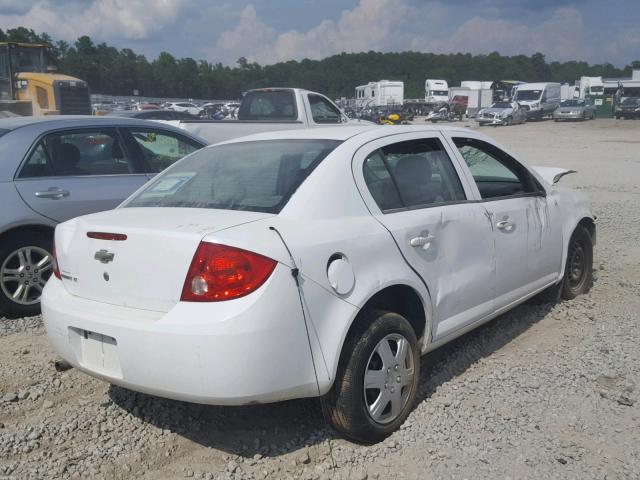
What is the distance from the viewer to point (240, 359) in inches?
117

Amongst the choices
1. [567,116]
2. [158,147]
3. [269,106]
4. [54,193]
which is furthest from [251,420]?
[567,116]

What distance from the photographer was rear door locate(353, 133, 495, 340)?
12.4ft

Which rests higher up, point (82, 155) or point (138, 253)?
point (82, 155)

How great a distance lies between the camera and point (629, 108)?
48625mm

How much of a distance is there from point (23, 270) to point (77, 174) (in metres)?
0.97

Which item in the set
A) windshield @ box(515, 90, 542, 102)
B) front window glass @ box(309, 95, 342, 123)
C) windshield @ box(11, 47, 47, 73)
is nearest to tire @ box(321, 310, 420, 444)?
front window glass @ box(309, 95, 342, 123)

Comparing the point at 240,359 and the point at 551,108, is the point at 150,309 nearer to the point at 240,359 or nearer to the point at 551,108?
the point at 240,359

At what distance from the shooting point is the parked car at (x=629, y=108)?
4834 centimetres

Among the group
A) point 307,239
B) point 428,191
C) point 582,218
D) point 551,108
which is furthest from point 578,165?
point 551,108

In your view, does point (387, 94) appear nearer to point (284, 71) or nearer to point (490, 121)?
point (490, 121)

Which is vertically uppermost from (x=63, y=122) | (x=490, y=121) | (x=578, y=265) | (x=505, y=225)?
(x=63, y=122)

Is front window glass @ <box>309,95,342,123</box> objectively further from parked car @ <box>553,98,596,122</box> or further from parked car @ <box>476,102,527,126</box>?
parked car @ <box>553,98,596,122</box>

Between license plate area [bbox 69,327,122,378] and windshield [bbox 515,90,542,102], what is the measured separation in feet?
163

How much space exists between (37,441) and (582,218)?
4.48m
